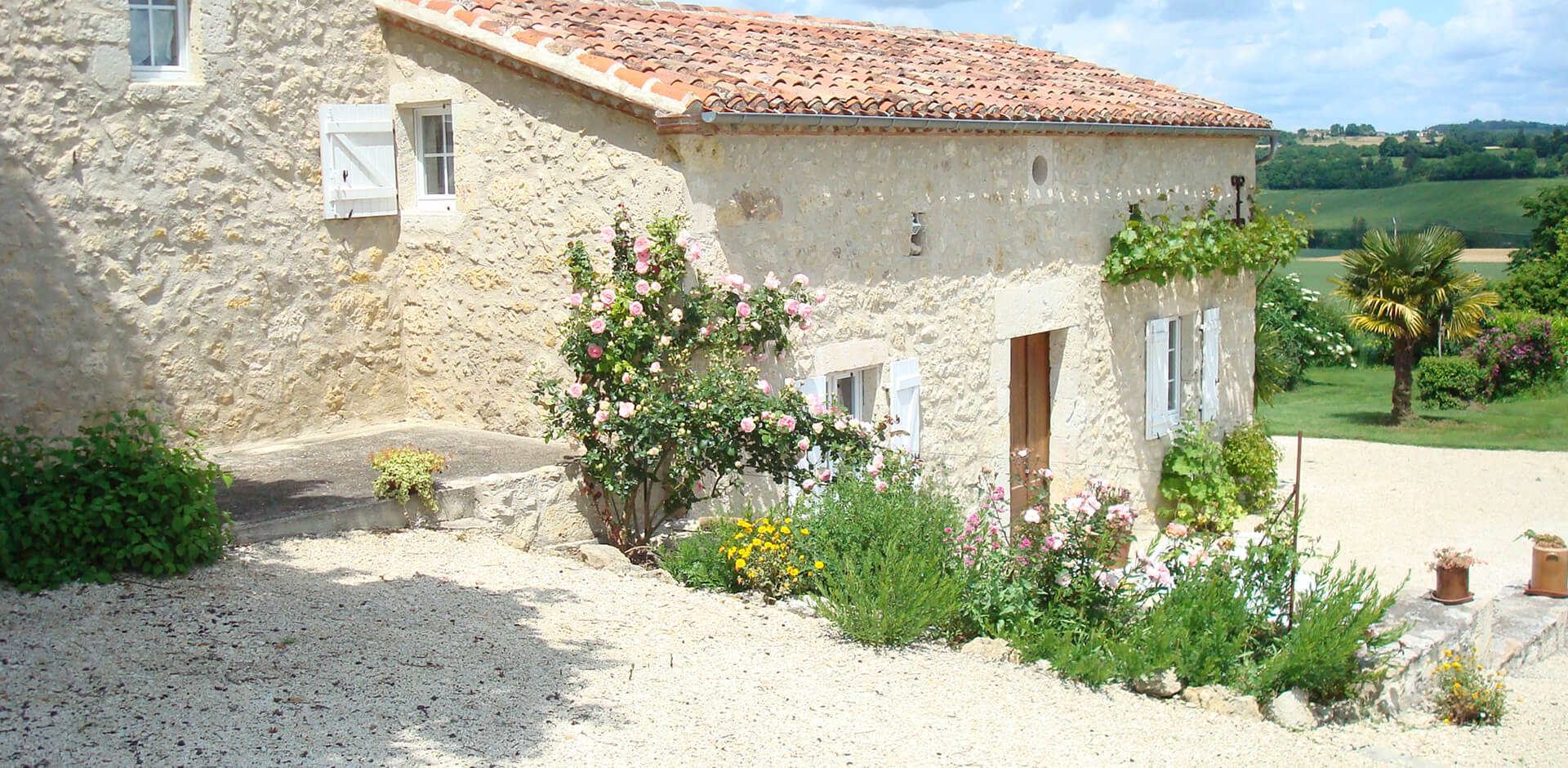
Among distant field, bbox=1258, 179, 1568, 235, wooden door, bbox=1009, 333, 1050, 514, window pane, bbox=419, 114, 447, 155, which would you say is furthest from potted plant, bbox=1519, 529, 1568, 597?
distant field, bbox=1258, 179, 1568, 235

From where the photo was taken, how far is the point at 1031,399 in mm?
10992

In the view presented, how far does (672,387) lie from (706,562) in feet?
3.71

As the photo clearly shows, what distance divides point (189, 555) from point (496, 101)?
11.7 ft

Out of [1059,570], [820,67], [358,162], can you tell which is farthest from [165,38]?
[1059,570]

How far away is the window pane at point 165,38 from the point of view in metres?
7.74

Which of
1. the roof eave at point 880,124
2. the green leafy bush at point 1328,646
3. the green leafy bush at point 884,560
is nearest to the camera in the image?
the green leafy bush at point 1328,646

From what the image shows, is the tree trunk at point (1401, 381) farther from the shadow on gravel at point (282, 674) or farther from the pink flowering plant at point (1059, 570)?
the shadow on gravel at point (282, 674)

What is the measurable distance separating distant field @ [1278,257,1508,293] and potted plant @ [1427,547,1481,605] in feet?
72.1

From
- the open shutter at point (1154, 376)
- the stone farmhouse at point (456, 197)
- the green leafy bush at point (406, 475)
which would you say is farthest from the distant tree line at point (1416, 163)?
the green leafy bush at point (406, 475)

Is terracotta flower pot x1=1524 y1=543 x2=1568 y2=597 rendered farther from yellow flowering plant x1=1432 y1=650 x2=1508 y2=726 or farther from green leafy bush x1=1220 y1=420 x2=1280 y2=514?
green leafy bush x1=1220 y1=420 x2=1280 y2=514

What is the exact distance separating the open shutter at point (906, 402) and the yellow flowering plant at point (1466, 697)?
352 centimetres

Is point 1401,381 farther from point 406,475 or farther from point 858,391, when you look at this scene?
point 406,475

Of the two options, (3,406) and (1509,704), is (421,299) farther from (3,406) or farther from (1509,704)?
(1509,704)

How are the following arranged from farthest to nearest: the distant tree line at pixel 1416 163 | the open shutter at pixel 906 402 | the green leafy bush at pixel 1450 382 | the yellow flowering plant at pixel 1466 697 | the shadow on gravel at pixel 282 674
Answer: the distant tree line at pixel 1416 163 → the green leafy bush at pixel 1450 382 → the open shutter at pixel 906 402 → the yellow flowering plant at pixel 1466 697 → the shadow on gravel at pixel 282 674
